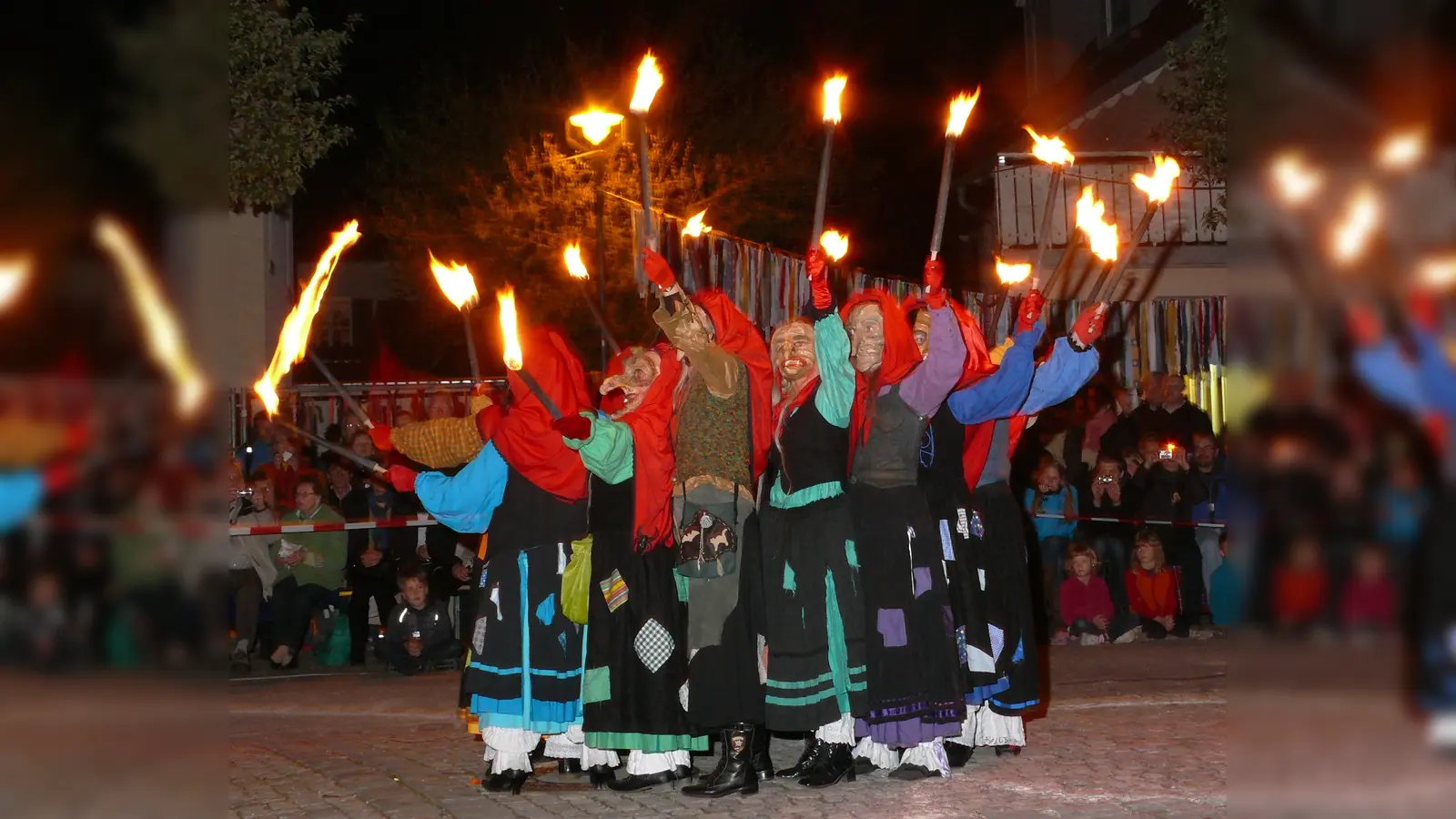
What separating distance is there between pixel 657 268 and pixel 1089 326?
194cm

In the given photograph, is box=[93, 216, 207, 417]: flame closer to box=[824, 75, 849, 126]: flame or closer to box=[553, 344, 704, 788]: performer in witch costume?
box=[824, 75, 849, 126]: flame

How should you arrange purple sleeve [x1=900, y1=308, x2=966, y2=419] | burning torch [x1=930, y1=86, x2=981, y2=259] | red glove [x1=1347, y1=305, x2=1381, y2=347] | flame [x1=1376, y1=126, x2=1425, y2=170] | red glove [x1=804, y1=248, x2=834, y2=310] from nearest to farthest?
red glove [x1=1347, y1=305, x2=1381, y2=347] < flame [x1=1376, y1=126, x2=1425, y2=170] < burning torch [x1=930, y1=86, x2=981, y2=259] < red glove [x1=804, y1=248, x2=834, y2=310] < purple sleeve [x1=900, y1=308, x2=966, y2=419]

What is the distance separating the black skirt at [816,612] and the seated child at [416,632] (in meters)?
5.02

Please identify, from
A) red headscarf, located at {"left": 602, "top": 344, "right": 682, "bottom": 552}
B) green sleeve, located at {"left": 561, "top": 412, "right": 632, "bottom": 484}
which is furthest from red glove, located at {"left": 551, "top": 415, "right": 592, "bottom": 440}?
red headscarf, located at {"left": 602, "top": 344, "right": 682, "bottom": 552}

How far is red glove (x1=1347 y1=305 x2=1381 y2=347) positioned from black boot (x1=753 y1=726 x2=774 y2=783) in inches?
157

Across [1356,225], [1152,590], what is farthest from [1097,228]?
[1152,590]

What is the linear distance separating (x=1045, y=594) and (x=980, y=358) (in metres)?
5.44

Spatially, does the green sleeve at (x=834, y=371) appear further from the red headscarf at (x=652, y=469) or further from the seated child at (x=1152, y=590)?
the seated child at (x=1152, y=590)

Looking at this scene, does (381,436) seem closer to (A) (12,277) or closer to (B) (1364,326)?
(A) (12,277)

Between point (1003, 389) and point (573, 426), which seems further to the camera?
point (1003, 389)

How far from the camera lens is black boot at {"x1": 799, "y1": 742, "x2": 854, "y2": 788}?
676cm

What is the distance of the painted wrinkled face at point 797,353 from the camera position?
684cm

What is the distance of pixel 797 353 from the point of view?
6848 millimetres

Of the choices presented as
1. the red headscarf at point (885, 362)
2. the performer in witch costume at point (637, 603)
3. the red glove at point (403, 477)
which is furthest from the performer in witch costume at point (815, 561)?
the red glove at point (403, 477)
